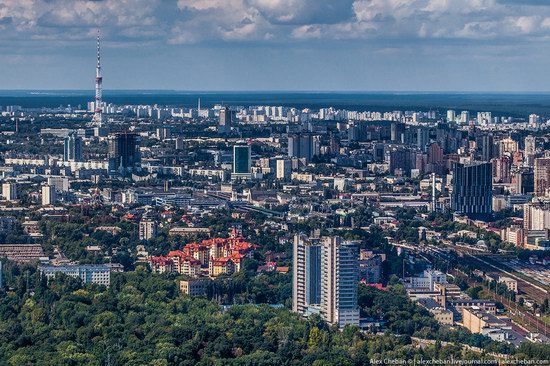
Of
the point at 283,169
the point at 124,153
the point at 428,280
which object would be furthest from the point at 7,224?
the point at 124,153

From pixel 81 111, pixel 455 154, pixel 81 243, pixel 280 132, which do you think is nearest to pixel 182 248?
pixel 81 243

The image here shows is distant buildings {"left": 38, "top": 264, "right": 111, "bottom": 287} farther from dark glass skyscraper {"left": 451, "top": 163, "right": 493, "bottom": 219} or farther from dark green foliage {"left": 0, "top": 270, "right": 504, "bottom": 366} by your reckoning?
dark glass skyscraper {"left": 451, "top": 163, "right": 493, "bottom": 219}

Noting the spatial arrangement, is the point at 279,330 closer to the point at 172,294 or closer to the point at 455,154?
the point at 172,294

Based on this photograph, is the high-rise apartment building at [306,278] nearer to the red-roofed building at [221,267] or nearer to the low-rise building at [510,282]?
the red-roofed building at [221,267]

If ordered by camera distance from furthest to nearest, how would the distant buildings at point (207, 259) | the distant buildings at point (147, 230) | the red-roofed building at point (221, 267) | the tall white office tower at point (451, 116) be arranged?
the tall white office tower at point (451, 116)
the distant buildings at point (147, 230)
the distant buildings at point (207, 259)
the red-roofed building at point (221, 267)

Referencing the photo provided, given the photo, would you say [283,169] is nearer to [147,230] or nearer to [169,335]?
[147,230]

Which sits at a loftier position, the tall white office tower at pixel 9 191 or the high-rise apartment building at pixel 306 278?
the high-rise apartment building at pixel 306 278

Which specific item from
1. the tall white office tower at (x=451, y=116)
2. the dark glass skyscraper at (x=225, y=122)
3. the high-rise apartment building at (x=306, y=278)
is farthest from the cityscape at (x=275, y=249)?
the tall white office tower at (x=451, y=116)
